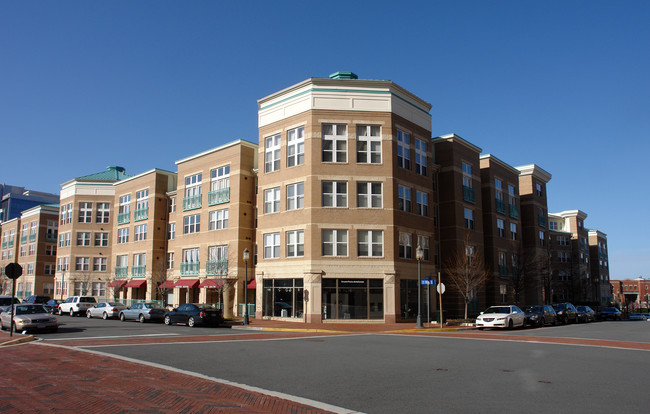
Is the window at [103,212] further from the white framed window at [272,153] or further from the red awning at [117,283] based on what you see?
the white framed window at [272,153]

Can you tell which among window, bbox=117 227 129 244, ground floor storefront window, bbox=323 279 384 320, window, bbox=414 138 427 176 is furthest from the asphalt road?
window, bbox=117 227 129 244

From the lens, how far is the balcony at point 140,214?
1975 inches

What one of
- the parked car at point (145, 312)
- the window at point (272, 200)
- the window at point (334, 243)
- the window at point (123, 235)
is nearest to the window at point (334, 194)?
the window at point (334, 243)

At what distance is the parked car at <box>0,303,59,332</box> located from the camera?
23.5 metres

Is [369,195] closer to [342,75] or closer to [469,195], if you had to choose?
[342,75]

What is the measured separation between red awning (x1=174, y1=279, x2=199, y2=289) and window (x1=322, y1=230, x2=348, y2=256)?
14181 mm

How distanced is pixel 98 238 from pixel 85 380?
51.4 metres

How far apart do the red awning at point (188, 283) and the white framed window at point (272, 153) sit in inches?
472

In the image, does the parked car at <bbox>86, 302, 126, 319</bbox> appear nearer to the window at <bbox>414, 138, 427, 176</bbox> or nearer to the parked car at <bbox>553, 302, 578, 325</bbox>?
the window at <bbox>414, 138, 427, 176</bbox>

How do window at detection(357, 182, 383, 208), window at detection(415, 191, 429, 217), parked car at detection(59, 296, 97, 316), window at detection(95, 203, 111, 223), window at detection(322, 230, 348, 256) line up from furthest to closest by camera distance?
window at detection(95, 203, 111, 223)
parked car at detection(59, 296, 97, 316)
window at detection(415, 191, 429, 217)
window at detection(357, 182, 383, 208)
window at detection(322, 230, 348, 256)

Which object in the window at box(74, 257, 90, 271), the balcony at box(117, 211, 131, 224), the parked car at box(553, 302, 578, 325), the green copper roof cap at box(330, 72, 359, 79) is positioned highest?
the green copper roof cap at box(330, 72, 359, 79)

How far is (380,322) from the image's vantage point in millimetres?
32406

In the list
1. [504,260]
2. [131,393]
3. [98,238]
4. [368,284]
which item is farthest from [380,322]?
[98,238]

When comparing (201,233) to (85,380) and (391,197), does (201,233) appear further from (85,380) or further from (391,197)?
(85,380)
